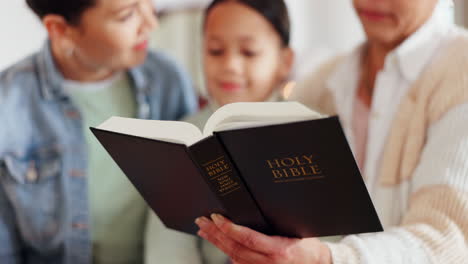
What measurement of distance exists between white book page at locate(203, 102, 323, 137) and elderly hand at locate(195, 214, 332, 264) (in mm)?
192

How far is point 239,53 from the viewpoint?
1445mm

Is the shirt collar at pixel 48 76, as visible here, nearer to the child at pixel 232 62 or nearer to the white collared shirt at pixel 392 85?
the child at pixel 232 62

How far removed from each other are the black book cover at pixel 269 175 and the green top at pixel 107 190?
1.52 ft

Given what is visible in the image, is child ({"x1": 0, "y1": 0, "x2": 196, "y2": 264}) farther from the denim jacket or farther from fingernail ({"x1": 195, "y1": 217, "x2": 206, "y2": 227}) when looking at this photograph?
fingernail ({"x1": 195, "y1": 217, "x2": 206, "y2": 227})

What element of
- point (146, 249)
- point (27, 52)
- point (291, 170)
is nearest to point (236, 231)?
point (291, 170)

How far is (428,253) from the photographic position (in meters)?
1.05

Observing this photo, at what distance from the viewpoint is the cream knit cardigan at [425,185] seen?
41.4 inches

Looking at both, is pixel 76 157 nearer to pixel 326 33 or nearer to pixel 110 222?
pixel 110 222

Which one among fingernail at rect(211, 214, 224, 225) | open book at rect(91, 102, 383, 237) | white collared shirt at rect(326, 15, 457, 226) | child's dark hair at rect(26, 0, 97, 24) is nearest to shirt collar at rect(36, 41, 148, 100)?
child's dark hair at rect(26, 0, 97, 24)

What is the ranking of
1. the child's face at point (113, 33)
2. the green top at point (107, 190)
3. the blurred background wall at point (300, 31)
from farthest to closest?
the blurred background wall at point (300, 31), the green top at point (107, 190), the child's face at point (113, 33)

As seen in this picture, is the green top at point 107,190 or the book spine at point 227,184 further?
the green top at point 107,190

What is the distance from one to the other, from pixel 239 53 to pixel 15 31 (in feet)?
2.26

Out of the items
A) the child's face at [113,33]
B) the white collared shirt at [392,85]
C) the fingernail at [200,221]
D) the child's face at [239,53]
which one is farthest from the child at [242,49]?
the fingernail at [200,221]

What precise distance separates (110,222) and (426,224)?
30.8 inches
